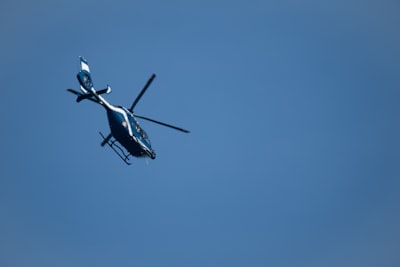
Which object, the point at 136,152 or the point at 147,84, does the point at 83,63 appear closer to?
the point at 147,84

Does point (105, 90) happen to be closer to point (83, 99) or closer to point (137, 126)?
point (83, 99)

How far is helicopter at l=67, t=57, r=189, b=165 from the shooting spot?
30625 mm

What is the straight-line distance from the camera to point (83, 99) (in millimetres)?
30422

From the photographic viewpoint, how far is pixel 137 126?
33.6m

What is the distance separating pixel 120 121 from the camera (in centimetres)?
3192

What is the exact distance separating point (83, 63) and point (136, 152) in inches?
228

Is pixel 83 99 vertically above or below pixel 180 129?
below

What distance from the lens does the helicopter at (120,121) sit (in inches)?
1206

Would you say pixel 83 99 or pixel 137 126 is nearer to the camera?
pixel 83 99

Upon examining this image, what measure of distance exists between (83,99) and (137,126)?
4.22m

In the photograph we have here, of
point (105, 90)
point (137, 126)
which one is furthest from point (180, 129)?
point (105, 90)

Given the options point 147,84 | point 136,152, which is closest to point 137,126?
point 136,152

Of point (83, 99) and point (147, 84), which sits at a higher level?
point (147, 84)

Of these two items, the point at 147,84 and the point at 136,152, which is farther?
A: the point at 136,152
